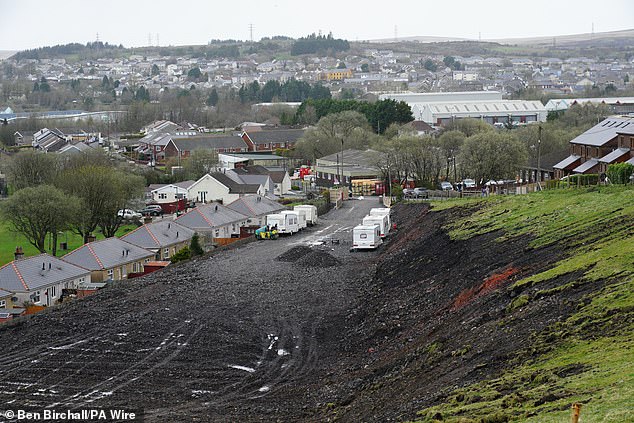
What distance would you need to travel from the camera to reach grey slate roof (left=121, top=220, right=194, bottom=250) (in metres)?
33.9

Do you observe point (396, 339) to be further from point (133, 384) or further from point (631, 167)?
point (631, 167)

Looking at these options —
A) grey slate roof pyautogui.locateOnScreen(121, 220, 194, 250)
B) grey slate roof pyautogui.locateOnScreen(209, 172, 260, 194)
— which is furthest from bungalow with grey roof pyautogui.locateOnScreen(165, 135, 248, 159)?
grey slate roof pyautogui.locateOnScreen(121, 220, 194, 250)

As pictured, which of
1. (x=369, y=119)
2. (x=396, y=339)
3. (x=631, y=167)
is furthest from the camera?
(x=369, y=119)

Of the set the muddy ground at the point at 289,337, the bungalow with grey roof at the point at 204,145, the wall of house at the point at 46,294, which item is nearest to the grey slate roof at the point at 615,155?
the muddy ground at the point at 289,337

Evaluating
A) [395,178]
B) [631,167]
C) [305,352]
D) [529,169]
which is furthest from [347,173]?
[305,352]

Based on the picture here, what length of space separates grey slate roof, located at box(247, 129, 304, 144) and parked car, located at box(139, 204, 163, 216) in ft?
95.9

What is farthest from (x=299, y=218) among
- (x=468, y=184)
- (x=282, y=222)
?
(x=468, y=184)

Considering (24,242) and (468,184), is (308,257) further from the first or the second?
(468,184)

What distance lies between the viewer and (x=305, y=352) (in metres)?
19.4

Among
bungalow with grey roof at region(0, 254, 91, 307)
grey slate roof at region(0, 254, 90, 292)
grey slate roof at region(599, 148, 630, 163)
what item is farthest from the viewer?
grey slate roof at region(599, 148, 630, 163)

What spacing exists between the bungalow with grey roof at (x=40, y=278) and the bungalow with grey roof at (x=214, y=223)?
7.57m

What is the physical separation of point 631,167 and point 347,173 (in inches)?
1037

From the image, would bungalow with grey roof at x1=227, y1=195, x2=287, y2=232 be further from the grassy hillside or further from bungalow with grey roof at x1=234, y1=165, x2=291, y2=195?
the grassy hillside

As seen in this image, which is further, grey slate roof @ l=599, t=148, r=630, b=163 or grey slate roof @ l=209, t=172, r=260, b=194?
grey slate roof @ l=209, t=172, r=260, b=194
